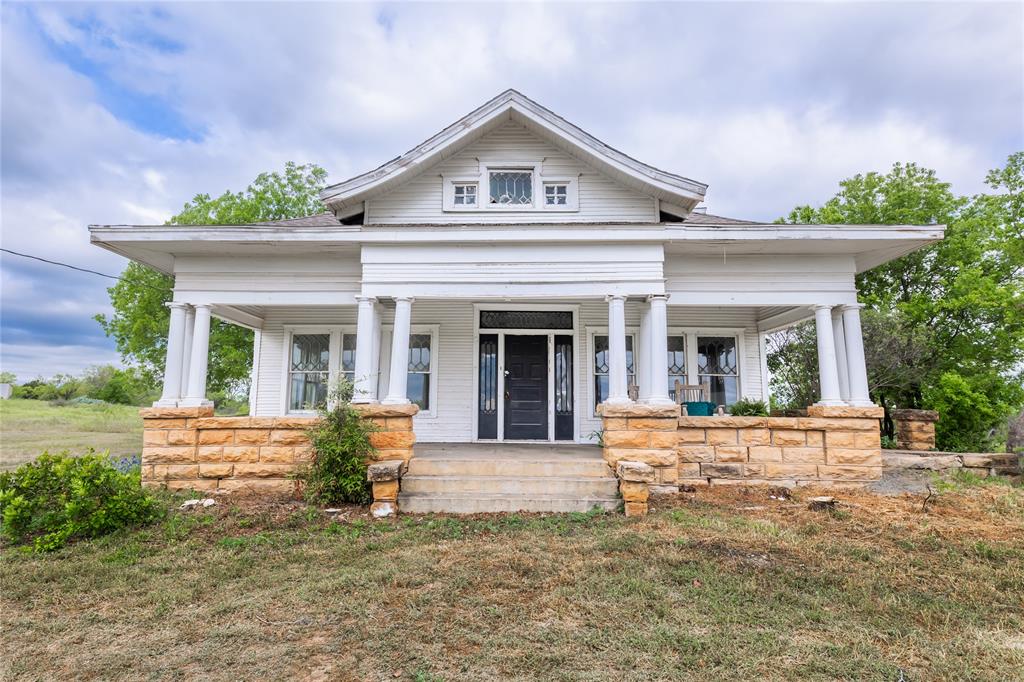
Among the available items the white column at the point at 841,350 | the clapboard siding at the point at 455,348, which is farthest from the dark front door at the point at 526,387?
the white column at the point at 841,350

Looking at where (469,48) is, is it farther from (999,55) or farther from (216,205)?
(216,205)

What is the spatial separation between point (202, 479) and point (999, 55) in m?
14.2

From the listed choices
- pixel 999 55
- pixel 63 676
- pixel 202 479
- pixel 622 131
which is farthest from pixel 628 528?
pixel 622 131

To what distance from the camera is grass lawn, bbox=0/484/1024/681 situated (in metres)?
2.50

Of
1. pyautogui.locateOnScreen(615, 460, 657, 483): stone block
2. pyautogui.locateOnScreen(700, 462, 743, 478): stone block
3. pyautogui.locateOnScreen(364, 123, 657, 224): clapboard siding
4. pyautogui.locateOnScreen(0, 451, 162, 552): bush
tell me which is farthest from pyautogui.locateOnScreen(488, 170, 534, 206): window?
pyautogui.locateOnScreen(0, 451, 162, 552): bush

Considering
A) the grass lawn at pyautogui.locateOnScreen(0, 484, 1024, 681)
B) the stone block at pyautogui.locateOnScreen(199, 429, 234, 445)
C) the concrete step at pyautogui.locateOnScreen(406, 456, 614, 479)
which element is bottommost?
the grass lawn at pyautogui.locateOnScreen(0, 484, 1024, 681)

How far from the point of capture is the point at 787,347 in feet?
37.7

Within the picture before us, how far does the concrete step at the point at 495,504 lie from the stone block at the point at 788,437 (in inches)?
102

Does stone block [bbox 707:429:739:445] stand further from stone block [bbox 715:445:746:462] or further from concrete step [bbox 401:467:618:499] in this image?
concrete step [bbox 401:467:618:499]

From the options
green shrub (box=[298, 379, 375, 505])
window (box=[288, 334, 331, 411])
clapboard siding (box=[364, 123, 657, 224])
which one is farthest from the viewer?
window (box=[288, 334, 331, 411])

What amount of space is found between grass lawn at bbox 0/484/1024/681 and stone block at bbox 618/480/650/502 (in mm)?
252

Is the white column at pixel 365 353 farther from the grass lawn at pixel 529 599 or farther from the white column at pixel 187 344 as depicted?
the white column at pixel 187 344

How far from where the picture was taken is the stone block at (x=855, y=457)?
6430mm

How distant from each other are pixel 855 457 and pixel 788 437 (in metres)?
0.88
